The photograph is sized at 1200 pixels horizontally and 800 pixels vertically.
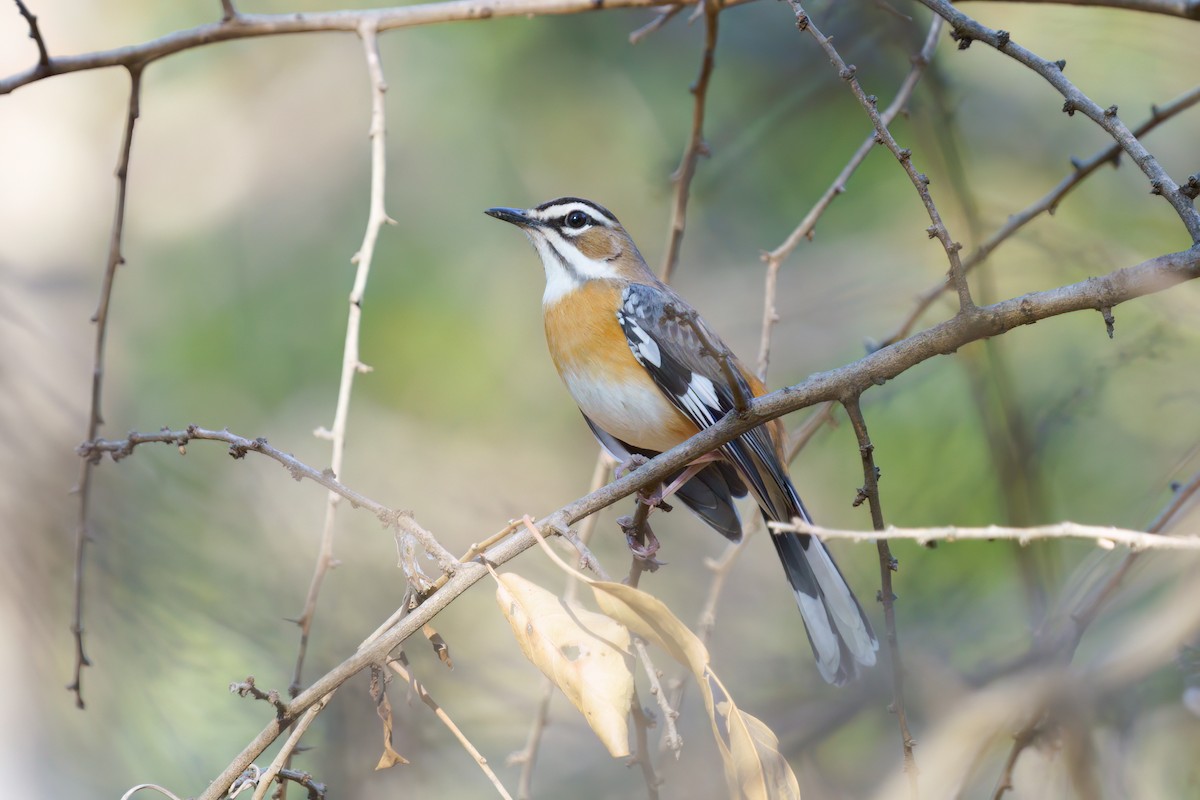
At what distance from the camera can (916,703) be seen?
13.0 ft

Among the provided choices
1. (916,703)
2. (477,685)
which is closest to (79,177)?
(477,685)

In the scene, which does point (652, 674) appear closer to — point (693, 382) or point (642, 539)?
point (642, 539)

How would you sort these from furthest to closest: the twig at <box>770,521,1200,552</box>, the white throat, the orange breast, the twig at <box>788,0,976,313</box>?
1. the white throat
2. the orange breast
3. the twig at <box>788,0,976,313</box>
4. the twig at <box>770,521,1200,552</box>

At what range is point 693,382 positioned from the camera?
3842 millimetres

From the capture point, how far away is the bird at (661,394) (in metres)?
3.59

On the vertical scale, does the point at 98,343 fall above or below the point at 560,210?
below

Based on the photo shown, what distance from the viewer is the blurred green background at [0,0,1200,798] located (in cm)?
446

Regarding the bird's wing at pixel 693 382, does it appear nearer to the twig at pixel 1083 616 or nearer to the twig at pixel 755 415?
the twig at pixel 1083 616

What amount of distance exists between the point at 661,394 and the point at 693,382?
0.42 feet

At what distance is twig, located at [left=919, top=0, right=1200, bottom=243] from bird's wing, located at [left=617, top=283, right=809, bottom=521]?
144 centimetres

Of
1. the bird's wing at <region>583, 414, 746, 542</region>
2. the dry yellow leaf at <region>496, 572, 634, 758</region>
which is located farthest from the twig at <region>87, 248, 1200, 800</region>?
the bird's wing at <region>583, 414, 746, 542</region>

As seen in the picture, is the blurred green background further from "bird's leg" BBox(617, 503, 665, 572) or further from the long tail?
"bird's leg" BBox(617, 503, 665, 572)

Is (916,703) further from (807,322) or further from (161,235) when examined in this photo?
(161,235)

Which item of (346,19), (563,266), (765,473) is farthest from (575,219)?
(765,473)
